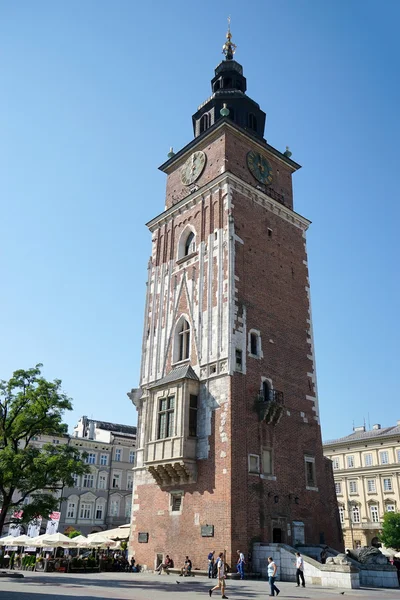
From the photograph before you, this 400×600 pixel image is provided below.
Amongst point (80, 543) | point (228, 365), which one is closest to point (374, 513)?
point (80, 543)

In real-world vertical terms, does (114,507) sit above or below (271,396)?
below

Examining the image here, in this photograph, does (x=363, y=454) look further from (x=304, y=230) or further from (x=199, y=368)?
(x=199, y=368)

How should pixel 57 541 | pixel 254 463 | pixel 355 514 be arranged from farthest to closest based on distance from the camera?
pixel 355 514 < pixel 57 541 < pixel 254 463

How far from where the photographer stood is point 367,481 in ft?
222

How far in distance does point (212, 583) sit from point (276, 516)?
5899 mm

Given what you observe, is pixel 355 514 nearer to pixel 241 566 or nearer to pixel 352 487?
pixel 352 487

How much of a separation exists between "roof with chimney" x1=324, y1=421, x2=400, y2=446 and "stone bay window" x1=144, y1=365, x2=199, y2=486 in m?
45.0

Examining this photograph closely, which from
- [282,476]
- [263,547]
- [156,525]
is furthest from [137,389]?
[263,547]

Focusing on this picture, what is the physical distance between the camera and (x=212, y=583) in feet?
73.5

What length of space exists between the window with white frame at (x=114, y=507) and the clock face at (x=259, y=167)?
4286 cm

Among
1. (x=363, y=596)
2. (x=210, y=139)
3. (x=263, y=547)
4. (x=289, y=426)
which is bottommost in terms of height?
(x=363, y=596)

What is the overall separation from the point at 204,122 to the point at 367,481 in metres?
50.0

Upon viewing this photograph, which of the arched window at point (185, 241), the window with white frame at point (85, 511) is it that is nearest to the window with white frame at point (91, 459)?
the window with white frame at point (85, 511)

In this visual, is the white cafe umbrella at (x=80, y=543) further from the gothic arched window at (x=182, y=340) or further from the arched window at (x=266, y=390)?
the arched window at (x=266, y=390)
